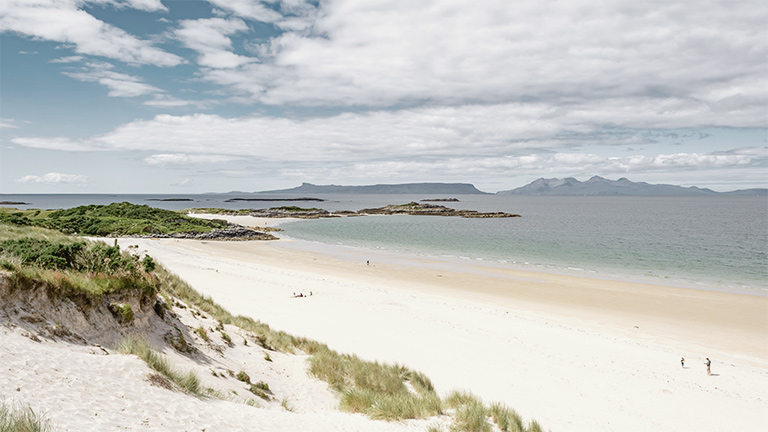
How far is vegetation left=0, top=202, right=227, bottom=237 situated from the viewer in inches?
2250

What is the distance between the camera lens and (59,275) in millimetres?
9320

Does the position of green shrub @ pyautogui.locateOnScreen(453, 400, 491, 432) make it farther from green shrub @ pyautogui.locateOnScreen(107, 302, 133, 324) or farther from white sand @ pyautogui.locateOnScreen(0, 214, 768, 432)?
green shrub @ pyautogui.locateOnScreen(107, 302, 133, 324)

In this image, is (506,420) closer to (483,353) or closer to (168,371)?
(168,371)

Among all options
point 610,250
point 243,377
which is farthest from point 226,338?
point 610,250

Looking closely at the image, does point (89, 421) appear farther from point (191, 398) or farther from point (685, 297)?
point (685, 297)

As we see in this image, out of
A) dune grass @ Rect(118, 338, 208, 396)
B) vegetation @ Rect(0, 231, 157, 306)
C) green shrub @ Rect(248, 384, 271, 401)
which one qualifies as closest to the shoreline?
green shrub @ Rect(248, 384, 271, 401)

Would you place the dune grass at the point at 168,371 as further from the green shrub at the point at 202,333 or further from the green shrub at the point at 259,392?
the green shrub at the point at 202,333

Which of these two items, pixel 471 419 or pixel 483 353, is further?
pixel 483 353

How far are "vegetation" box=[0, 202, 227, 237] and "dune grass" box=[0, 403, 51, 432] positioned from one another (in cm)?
5889

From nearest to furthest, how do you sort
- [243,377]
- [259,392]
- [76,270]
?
1. [259,392]
2. [243,377]
3. [76,270]

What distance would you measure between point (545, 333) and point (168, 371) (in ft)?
55.6

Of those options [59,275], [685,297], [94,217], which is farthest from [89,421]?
[94,217]

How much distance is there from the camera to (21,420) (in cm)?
457

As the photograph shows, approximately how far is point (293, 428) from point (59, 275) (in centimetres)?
670
